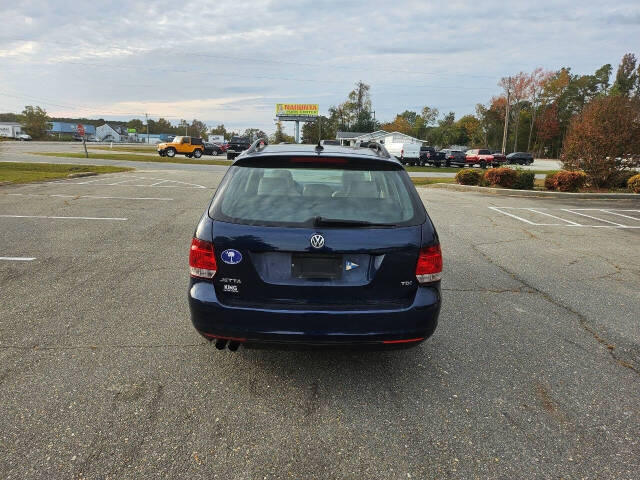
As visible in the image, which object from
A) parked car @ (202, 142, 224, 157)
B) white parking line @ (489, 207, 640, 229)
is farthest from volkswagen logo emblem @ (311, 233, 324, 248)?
parked car @ (202, 142, 224, 157)

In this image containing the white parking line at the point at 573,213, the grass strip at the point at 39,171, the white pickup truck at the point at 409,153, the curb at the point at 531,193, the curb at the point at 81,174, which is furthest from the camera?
the white pickup truck at the point at 409,153

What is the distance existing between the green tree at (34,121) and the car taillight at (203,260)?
124m

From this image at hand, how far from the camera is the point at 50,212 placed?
9078 millimetres

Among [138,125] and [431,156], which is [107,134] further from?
[431,156]

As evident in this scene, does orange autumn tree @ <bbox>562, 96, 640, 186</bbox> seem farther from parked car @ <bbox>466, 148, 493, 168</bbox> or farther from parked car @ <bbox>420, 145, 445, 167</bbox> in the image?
parked car @ <bbox>466, 148, 493, 168</bbox>

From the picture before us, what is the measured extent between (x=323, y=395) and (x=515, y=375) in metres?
1.52

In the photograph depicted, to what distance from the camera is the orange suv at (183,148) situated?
38.8 metres

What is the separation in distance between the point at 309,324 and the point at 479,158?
39962mm

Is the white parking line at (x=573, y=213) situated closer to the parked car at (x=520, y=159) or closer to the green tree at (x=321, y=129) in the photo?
the parked car at (x=520, y=159)

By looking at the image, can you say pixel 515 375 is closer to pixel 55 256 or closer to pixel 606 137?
pixel 55 256

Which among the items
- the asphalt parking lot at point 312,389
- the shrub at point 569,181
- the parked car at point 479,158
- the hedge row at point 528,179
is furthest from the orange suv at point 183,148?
the asphalt parking lot at point 312,389

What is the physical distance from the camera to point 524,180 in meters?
15.5

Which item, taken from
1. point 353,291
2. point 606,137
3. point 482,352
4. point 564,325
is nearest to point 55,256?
point 353,291

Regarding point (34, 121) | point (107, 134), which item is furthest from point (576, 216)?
point (107, 134)
